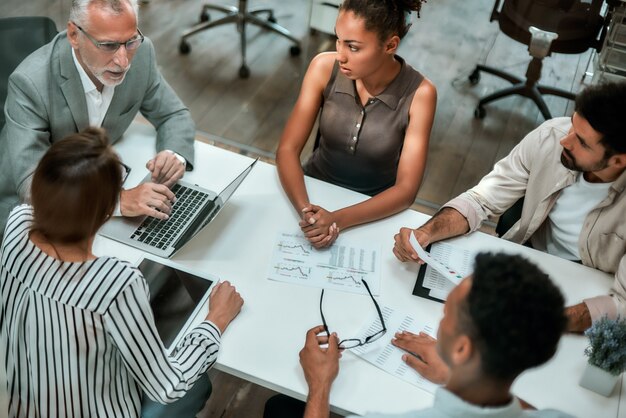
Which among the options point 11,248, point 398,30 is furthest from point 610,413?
point 11,248

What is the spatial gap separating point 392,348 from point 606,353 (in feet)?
1.57

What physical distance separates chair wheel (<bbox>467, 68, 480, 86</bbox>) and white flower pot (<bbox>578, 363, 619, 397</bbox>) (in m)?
2.16

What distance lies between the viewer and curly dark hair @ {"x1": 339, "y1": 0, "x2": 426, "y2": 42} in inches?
83.3

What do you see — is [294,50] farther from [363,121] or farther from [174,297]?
[174,297]

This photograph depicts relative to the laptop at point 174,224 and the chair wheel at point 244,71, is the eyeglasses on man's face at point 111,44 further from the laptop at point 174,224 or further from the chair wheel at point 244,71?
the chair wheel at point 244,71

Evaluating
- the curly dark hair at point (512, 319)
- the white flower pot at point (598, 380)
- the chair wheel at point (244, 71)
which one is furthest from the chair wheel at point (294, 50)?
the curly dark hair at point (512, 319)

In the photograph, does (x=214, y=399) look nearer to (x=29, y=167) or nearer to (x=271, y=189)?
(x=271, y=189)

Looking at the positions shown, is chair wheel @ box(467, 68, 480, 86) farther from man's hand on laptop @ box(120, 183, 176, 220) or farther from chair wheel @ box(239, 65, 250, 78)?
man's hand on laptop @ box(120, 183, 176, 220)

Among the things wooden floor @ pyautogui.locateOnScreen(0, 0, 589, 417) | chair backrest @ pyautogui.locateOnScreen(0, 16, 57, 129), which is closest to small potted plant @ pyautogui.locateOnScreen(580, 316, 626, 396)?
wooden floor @ pyautogui.locateOnScreen(0, 0, 589, 417)

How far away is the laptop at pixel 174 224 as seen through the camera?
1917 millimetres

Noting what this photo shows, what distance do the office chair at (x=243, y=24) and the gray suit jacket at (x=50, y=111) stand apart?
5.30ft

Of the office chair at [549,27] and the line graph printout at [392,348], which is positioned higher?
the office chair at [549,27]

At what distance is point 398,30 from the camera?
2.18m

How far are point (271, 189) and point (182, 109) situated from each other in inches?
17.2
